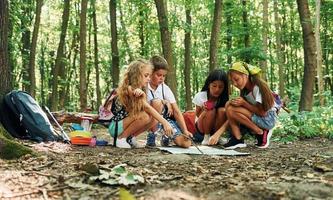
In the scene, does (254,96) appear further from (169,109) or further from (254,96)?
(169,109)

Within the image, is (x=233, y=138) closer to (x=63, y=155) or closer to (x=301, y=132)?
(x=301, y=132)

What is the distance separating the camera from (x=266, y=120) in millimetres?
5555

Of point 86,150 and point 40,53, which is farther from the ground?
point 40,53

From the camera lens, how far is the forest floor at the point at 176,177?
9.18 ft

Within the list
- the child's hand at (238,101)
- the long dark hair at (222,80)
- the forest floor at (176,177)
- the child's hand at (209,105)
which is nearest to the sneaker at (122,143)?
the forest floor at (176,177)

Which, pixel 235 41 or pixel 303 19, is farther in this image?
pixel 235 41

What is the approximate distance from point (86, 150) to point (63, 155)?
608mm

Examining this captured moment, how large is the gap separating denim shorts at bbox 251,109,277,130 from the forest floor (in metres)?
1.14

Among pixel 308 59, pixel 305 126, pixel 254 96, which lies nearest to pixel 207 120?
pixel 254 96

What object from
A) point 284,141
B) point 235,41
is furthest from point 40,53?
point 284,141

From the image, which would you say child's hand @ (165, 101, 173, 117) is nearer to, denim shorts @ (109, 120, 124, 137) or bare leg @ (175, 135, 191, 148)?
bare leg @ (175, 135, 191, 148)

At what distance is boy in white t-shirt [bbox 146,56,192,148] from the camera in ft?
18.2

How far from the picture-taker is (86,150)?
5.11 metres

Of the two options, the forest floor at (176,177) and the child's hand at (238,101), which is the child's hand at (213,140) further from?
the forest floor at (176,177)
